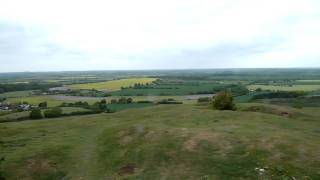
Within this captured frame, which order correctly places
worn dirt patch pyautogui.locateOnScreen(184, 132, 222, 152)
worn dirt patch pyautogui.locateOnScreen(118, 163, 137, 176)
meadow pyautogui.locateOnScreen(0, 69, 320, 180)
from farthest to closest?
worn dirt patch pyautogui.locateOnScreen(184, 132, 222, 152)
worn dirt patch pyautogui.locateOnScreen(118, 163, 137, 176)
meadow pyautogui.locateOnScreen(0, 69, 320, 180)

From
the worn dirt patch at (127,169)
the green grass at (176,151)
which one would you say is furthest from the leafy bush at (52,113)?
the worn dirt patch at (127,169)

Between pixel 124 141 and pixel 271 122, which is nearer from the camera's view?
pixel 124 141

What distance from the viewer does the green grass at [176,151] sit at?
28109 millimetres

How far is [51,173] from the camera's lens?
104ft

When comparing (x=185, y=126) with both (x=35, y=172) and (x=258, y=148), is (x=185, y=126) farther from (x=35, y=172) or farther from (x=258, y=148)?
(x=35, y=172)

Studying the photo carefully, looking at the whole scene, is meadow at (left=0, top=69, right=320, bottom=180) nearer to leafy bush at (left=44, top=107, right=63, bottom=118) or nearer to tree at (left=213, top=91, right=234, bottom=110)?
tree at (left=213, top=91, right=234, bottom=110)

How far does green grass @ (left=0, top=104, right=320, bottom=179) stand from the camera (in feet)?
92.2

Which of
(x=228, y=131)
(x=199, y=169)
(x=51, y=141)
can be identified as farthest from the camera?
(x=51, y=141)

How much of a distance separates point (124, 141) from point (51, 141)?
799cm

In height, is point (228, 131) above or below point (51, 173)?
above

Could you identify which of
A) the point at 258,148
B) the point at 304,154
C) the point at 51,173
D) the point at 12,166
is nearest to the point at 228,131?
the point at 258,148

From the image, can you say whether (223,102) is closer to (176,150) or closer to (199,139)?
(199,139)

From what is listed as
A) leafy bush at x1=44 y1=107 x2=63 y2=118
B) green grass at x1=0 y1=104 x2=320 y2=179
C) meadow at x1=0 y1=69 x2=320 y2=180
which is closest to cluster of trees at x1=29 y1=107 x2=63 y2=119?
leafy bush at x1=44 y1=107 x2=63 y2=118

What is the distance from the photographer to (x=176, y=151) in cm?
3225
